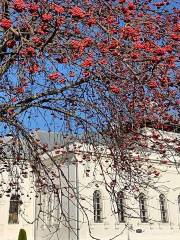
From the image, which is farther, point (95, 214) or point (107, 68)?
point (95, 214)

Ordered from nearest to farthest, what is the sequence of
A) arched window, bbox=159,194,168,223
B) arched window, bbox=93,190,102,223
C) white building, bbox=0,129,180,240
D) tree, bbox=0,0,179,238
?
tree, bbox=0,0,179,238, white building, bbox=0,129,180,240, arched window, bbox=93,190,102,223, arched window, bbox=159,194,168,223

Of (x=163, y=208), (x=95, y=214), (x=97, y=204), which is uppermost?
(x=97, y=204)

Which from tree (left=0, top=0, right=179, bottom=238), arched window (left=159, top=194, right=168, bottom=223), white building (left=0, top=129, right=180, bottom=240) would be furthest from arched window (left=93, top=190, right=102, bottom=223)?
tree (left=0, top=0, right=179, bottom=238)

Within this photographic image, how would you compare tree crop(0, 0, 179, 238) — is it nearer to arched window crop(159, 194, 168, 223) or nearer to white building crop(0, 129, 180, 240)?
white building crop(0, 129, 180, 240)

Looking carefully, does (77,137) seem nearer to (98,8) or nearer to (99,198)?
(98,8)

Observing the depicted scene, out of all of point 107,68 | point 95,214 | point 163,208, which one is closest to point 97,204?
point 95,214

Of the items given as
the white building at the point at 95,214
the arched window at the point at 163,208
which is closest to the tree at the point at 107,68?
the white building at the point at 95,214

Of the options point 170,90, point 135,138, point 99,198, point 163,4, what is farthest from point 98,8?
point 99,198

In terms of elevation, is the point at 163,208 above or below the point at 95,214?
above

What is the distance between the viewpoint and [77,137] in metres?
6.61

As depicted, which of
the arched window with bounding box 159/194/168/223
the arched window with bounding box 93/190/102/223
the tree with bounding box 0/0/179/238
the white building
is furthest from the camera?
the arched window with bounding box 159/194/168/223

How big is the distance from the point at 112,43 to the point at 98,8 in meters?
1.35

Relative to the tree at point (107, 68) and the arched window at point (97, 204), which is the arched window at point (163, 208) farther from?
the tree at point (107, 68)

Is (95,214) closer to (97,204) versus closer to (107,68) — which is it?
(97,204)
